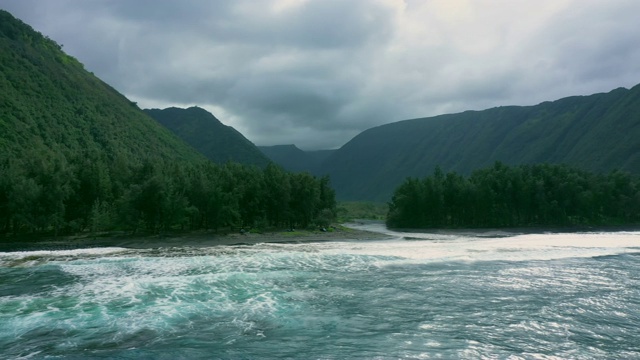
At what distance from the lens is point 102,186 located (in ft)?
260

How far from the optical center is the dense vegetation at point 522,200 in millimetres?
113438

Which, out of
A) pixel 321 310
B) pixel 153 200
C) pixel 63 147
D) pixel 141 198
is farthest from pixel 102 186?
pixel 321 310

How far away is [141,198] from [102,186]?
41.0 feet

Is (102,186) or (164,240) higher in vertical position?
(102,186)

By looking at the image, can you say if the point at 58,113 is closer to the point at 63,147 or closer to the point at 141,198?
the point at 63,147

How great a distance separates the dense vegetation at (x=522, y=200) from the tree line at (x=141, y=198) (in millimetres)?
36400

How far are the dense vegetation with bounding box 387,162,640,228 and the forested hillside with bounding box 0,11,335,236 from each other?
31324 millimetres

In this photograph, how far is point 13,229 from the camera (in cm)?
7275

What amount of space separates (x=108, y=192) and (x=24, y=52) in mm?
124990

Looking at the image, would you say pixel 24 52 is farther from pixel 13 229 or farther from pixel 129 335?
pixel 129 335

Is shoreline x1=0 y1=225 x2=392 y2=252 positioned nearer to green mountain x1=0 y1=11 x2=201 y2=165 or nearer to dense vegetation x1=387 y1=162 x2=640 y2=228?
green mountain x1=0 y1=11 x2=201 y2=165

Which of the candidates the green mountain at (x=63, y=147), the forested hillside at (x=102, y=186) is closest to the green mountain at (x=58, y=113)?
the green mountain at (x=63, y=147)

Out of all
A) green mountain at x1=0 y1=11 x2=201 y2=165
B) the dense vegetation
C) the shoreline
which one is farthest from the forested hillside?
the dense vegetation

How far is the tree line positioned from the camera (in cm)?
6919
